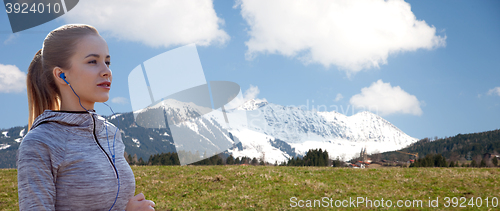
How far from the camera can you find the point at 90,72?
2.05 m

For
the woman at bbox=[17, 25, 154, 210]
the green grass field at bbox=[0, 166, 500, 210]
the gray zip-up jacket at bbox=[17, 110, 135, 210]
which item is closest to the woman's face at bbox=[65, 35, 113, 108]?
the woman at bbox=[17, 25, 154, 210]

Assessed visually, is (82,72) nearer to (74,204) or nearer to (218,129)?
(74,204)

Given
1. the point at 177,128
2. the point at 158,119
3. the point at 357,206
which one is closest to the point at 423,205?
the point at 357,206

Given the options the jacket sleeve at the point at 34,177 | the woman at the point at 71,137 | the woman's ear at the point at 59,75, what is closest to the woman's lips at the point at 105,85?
the woman at the point at 71,137

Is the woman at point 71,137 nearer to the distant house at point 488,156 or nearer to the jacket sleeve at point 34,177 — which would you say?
the jacket sleeve at point 34,177

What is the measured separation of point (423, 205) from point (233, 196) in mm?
9007

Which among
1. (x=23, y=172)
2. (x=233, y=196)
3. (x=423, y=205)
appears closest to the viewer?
(x=23, y=172)

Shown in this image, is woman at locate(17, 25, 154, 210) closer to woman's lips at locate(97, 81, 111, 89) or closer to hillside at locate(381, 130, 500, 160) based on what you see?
woman's lips at locate(97, 81, 111, 89)

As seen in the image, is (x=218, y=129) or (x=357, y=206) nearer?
(x=357, y=206)

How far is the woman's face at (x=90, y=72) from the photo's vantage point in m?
2.04

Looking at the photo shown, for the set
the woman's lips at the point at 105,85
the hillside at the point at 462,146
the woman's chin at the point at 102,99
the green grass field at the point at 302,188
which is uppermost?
the hillside at the point at 462,146

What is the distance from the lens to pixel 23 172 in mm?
1675

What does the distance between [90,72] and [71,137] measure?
1.58 ft

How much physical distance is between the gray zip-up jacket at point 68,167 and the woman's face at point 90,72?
0.51 feet
